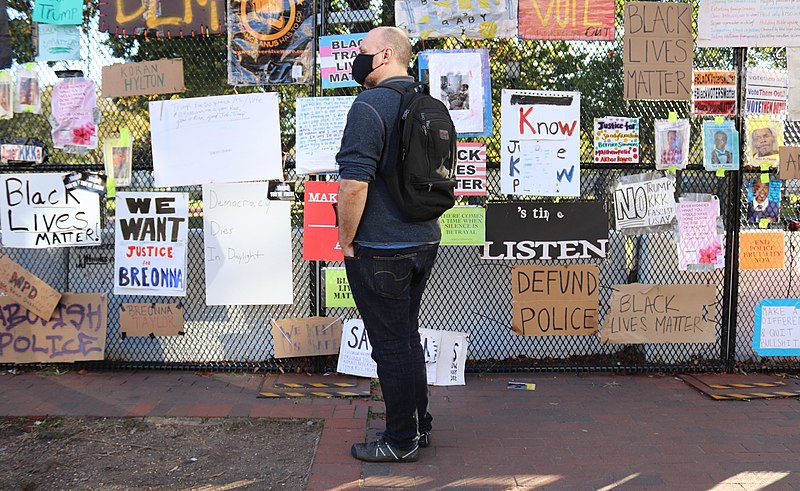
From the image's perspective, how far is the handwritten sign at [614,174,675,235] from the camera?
482 cm

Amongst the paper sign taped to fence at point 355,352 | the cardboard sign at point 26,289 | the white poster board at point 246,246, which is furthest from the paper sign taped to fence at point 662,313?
the cardboard sign at point 26,289

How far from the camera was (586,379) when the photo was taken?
16.3 feet

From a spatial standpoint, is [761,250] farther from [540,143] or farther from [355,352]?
[355,352]

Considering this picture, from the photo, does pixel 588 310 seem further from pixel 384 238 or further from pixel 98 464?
pixel 98 464

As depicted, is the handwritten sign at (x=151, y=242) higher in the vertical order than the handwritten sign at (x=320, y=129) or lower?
Result: lower

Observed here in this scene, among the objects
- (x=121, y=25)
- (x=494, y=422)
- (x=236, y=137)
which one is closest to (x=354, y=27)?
(x=236, y=137)

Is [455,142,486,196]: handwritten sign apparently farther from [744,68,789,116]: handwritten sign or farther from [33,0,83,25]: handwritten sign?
[33,0,83,25]: handwritten sign

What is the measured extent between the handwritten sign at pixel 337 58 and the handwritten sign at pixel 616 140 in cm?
179

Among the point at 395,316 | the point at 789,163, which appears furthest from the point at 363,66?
the point at 789,163

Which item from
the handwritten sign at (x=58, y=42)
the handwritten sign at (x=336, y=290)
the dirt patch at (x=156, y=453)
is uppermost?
the handwritten sign at (x=58, y=42)

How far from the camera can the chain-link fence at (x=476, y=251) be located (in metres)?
4.80

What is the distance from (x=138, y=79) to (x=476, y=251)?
9.01ft

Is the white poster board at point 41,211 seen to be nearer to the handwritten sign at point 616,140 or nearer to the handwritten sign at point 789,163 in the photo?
the handwritten sign at point 616,140

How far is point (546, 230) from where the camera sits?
486cm
